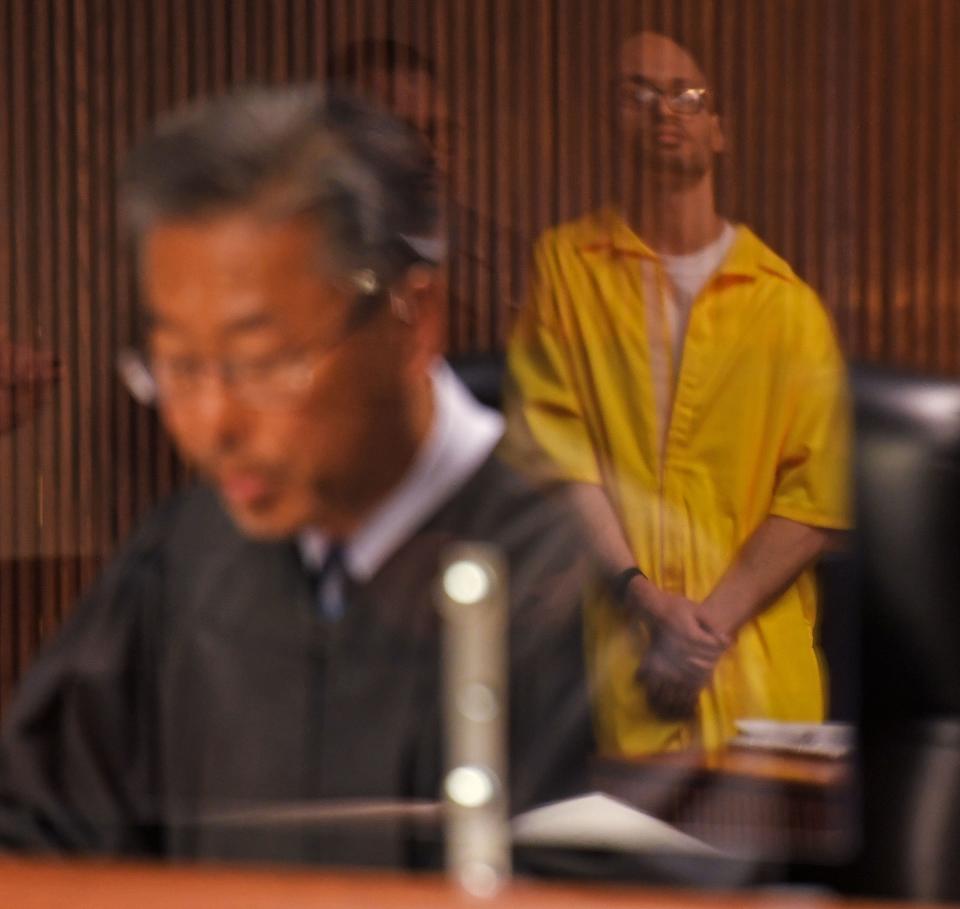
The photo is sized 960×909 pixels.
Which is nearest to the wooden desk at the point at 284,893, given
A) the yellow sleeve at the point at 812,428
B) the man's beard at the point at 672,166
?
the yellow sleeve at the point at 812,428

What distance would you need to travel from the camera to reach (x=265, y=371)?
46.2 inches

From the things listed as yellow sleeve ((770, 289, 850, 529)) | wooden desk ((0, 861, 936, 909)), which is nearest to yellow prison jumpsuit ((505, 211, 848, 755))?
yellow sleeve ((770, 289, 850, 529))

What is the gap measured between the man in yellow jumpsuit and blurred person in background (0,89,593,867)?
0.16ft

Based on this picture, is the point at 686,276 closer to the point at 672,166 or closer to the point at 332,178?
the point at 672,166

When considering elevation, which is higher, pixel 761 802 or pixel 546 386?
pixel 546 386

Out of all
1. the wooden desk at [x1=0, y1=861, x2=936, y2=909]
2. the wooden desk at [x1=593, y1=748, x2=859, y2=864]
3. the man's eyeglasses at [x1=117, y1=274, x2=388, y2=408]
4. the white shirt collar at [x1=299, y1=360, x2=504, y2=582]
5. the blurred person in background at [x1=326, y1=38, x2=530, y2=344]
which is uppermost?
the blurred person in background at [x1=326, y1=38, x2=530, y2=344]

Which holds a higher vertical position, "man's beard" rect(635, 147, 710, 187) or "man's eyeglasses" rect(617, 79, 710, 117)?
"man's eyeglasses" rect(617, 79, 710, 117)

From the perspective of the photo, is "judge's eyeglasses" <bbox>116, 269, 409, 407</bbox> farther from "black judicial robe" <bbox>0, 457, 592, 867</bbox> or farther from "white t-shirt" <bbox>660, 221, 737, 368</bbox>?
"white t-shirt" <bbox>660, 221, 737, 368</bbox>

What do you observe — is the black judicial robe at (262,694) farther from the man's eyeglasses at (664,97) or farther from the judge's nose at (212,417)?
the man's eyeglasses at (664,97)

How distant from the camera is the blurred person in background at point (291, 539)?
116 cm

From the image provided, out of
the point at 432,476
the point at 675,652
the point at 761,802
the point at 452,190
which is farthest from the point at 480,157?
the point at 761,802

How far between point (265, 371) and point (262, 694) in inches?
9.8

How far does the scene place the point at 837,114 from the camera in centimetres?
111

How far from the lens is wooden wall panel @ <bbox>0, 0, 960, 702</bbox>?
1.10 meters
